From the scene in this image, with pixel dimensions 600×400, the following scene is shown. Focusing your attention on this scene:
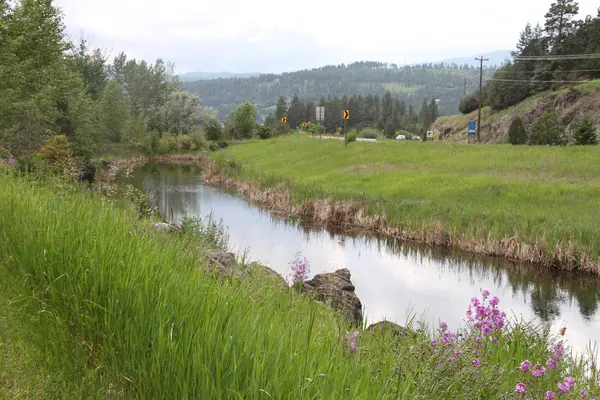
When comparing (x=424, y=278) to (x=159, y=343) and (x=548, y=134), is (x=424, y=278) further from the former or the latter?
(x=548, y=134)

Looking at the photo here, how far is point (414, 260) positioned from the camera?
1576 cm

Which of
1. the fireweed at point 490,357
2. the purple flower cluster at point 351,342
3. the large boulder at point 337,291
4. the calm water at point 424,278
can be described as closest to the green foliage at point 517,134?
the calm water at point 424,278

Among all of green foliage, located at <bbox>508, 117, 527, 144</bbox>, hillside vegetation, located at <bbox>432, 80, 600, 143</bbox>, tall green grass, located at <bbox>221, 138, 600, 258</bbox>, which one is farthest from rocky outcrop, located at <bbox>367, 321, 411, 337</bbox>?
green foliage, located at <bbox>508, 117, 527, 144</bbox>

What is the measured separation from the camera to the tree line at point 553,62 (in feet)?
182

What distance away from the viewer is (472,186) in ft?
73.5

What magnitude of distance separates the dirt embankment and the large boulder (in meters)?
37.0

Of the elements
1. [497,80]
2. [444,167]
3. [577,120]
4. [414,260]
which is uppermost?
[497,80]

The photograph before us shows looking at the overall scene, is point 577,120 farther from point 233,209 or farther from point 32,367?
point 32,367

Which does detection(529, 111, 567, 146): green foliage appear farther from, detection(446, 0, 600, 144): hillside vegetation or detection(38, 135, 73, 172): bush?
detection(38, 135, 73, 172): bush

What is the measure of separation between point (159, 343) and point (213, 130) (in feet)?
232

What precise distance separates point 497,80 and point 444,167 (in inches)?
1666

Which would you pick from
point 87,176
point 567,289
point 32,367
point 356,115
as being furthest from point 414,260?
point 356,115

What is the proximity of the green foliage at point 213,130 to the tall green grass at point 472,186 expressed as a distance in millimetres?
36636

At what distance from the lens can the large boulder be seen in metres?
8.13
